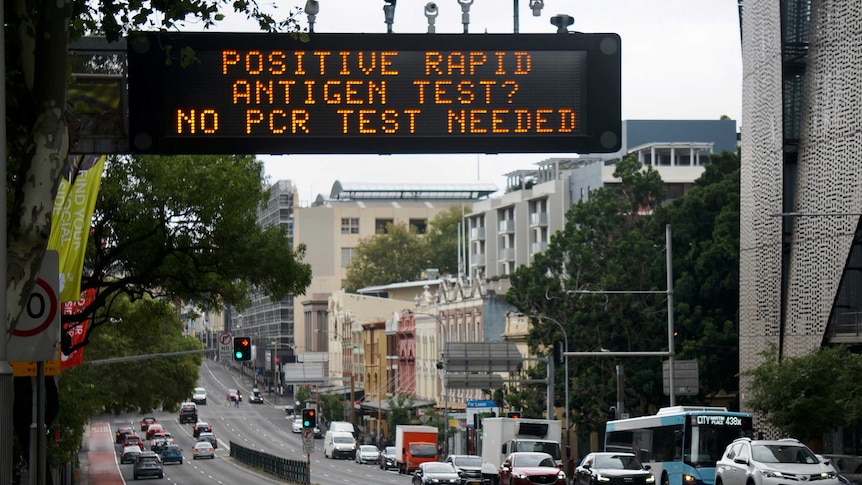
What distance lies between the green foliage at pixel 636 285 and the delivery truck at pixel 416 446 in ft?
33.7

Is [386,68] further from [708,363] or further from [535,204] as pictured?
[535,204]

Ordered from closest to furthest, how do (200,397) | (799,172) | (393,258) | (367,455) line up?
(799,172) < (367,455) < (200,397) < (393,258)

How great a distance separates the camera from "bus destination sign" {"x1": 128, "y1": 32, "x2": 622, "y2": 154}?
40.7 ft

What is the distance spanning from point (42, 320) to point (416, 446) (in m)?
66.4

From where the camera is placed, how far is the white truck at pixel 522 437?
5022cm

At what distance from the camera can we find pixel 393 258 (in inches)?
6363

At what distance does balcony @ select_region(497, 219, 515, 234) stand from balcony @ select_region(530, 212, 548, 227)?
549 cm

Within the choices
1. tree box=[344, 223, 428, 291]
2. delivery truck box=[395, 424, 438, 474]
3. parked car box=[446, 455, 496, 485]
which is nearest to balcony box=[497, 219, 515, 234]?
delivery truck box=[395, 424, 438, 474]

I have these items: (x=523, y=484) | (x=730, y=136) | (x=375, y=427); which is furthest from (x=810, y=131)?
(x=375, y=427)

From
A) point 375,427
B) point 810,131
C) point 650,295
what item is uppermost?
point 810,131

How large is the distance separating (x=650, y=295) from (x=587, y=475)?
2705 cm

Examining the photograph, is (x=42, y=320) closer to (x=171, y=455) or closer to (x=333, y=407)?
(x=171, y=455)

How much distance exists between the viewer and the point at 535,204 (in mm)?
111750

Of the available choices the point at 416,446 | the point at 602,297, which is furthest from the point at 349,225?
the point at 602,297
